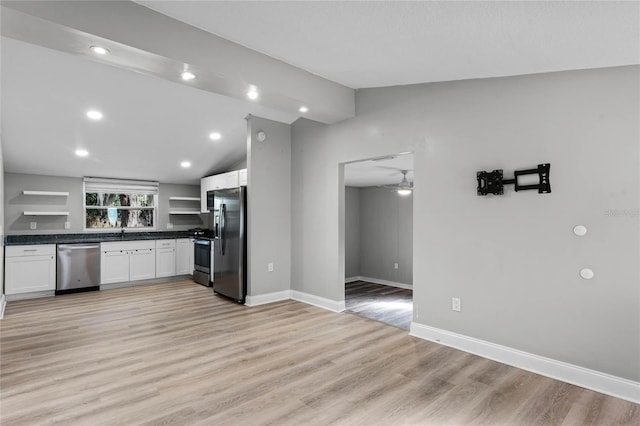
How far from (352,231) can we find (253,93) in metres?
4.74

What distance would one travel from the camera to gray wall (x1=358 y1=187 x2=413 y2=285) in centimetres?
679

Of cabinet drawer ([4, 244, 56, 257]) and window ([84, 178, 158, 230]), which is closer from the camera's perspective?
cabinet drawer ([4, 244, 56, 257])

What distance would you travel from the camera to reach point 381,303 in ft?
17.0

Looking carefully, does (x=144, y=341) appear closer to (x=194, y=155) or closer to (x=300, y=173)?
(x=300, y=173)

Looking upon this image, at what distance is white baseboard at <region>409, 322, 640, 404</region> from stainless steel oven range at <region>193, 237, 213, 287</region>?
3.87 m

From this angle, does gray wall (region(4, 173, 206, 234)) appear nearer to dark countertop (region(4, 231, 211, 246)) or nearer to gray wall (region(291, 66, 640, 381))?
dark countertop (region(4, 231, 211, 246))

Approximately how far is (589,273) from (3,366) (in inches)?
188

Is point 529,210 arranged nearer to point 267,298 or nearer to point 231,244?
point 267,298

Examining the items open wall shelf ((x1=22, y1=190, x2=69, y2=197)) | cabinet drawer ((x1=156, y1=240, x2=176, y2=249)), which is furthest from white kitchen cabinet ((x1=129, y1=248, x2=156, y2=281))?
open wall shelf ((x1=22, y1=190, x2=69, y2=197))

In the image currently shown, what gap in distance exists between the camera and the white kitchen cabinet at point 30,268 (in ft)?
16.5

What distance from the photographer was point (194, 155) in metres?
5.95

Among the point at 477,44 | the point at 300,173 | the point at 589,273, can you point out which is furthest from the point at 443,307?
the point at 300,173

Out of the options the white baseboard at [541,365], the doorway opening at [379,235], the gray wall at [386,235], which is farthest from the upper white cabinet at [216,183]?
the white baseboard at [541,365]

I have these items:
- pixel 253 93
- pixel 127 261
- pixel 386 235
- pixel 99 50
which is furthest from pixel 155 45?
pixel 386 235
